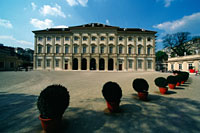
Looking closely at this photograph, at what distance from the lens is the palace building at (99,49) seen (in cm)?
2742

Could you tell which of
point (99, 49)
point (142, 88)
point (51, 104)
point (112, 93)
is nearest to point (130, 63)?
point (99, 49)

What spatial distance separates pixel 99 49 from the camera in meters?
27.5

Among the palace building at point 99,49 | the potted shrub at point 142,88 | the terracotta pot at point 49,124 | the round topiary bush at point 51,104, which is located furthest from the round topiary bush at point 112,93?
the palace building at point 99,49

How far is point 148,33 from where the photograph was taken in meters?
27.8

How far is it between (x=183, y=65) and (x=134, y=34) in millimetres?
18236

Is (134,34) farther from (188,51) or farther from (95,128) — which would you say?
(95,128)

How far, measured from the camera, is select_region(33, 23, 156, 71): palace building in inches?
1080

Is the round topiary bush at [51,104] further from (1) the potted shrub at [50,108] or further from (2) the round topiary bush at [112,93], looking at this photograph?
(2) the round topiary bush at [112,93]

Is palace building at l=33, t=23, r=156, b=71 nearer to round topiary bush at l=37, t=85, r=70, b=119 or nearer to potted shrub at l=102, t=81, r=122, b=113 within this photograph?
potted shrub at l=102, t=81, r=122, b=113

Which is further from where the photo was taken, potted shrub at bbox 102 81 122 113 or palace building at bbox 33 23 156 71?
palace building at bbox 33 23 156 71

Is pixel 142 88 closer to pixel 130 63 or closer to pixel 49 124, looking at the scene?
pixel 49 124

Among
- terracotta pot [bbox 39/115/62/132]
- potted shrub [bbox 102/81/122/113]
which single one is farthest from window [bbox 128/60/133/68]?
terracotta pot [bbox 39/115/62/132]

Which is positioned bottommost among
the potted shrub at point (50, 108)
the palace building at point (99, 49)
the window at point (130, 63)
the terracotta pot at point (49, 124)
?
the terracotta pot at point (49, 124)

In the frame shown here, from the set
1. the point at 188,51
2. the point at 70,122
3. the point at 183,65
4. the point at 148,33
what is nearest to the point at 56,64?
the point at 70,122
